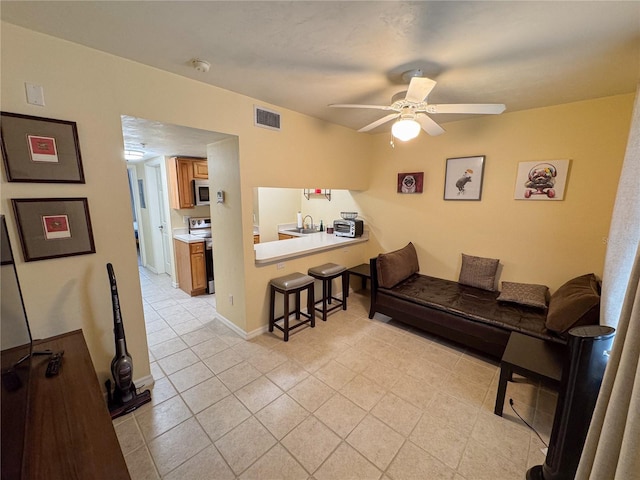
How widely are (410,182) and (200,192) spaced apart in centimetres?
336

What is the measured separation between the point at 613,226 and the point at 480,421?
1676 millimetres

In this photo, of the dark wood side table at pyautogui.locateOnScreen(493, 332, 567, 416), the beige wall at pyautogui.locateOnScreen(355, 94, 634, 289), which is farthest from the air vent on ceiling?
the dark wood side table at pyautogui.locateOnScreen(493, 332, 567, 416)

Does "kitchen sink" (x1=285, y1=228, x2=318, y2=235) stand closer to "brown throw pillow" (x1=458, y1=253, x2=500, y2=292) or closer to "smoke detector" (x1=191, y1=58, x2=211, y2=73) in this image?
"brown throw pillow" (x1=458, y1=253, x2=500, y2=292)

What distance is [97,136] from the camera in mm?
1754

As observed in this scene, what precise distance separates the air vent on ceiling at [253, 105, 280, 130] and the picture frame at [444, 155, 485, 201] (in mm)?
2252

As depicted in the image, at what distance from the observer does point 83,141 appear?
1.70 metres

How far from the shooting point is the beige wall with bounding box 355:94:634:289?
2471 mm

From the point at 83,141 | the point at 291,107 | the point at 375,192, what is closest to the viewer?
the point at 83,141

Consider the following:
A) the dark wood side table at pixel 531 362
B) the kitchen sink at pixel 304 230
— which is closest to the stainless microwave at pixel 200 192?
the kitchen sink at pixel 304 230

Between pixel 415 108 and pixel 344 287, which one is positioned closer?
pixel 415 108

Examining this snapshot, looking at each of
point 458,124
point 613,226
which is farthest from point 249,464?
point 458,124

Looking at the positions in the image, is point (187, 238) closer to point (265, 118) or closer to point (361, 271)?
point (265, 118)

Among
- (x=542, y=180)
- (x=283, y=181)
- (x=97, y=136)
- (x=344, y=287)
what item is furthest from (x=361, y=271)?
(x=97, y=136)

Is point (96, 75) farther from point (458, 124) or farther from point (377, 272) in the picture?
point (458, 124)
